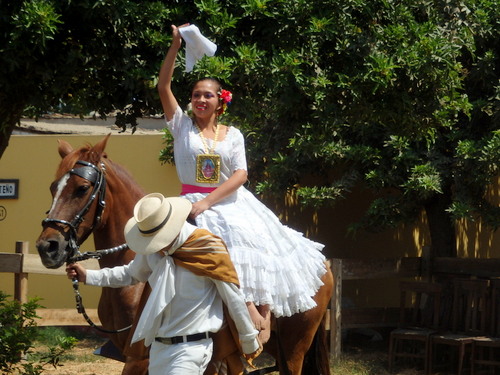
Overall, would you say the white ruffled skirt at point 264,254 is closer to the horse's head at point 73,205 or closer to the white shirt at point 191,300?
the white shirt at point 191,300

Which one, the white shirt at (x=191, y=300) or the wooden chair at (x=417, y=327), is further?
the wooden chair at (x=417, y=327)

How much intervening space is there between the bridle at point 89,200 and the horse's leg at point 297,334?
5.38 feet

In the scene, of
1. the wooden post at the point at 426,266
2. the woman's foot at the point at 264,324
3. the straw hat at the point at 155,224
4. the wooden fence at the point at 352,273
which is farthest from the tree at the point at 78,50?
the wooden post at the point at 426,266

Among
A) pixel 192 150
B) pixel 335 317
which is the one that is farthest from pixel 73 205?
pixel 335 317

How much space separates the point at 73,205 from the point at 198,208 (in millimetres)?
910

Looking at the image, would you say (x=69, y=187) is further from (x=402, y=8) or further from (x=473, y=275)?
(x=473, y=275)

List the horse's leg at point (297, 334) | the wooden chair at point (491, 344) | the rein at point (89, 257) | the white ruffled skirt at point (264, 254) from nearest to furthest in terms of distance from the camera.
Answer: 1. the white ruffled skirt at point (264, 254)
2. the rein at point (89, 257)
3. the horse's leg at point (297, 334)
4. the wooden chair at point (491, 344)

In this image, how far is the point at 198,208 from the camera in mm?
5305

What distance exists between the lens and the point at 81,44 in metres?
6.32

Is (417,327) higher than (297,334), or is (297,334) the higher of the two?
(297,334)

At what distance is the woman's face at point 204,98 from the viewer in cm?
544

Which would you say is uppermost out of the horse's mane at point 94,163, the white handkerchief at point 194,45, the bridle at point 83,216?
the white handkerchief at point 194,45

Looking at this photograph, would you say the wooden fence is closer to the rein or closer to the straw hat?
the rein

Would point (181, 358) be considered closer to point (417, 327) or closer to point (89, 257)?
point (89, 257)
